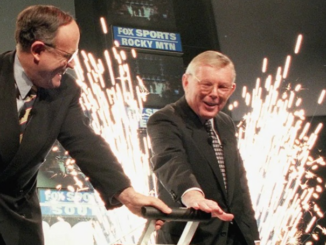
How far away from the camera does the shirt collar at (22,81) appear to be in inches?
78.4

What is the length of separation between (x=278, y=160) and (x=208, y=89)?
137 inches

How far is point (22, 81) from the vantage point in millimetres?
2000

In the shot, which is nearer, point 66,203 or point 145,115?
point 66,203

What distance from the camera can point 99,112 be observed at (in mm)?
6145

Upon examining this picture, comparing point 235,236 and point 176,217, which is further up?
point 176,217

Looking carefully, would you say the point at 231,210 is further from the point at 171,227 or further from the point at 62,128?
the point at 62,128

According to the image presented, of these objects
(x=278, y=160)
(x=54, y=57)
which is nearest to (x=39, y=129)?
(x=54, y=57)

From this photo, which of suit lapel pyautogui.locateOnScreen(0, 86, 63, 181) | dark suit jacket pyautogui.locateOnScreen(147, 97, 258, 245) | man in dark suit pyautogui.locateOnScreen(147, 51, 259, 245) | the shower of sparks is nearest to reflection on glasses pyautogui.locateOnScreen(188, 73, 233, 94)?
man in dark suit pyautogui.locateOnScreen(147, 51, 259, 245)

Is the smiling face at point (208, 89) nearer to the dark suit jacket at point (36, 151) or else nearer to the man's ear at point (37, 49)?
the dark suit jacket at point (36, 151)

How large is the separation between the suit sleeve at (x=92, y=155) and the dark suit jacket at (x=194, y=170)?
37 cm

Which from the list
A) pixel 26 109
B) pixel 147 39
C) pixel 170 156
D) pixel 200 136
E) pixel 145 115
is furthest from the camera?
pixel 147 39

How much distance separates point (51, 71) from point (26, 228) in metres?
0.53

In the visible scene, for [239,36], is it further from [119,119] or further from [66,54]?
[66,54]

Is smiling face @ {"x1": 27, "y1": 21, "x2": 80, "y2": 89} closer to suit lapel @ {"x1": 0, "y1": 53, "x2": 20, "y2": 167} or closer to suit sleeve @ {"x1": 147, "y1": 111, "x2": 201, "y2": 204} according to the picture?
suit lapel @ {"x1": 0, "y1": 53, "x2": 20, "y2": 167}
